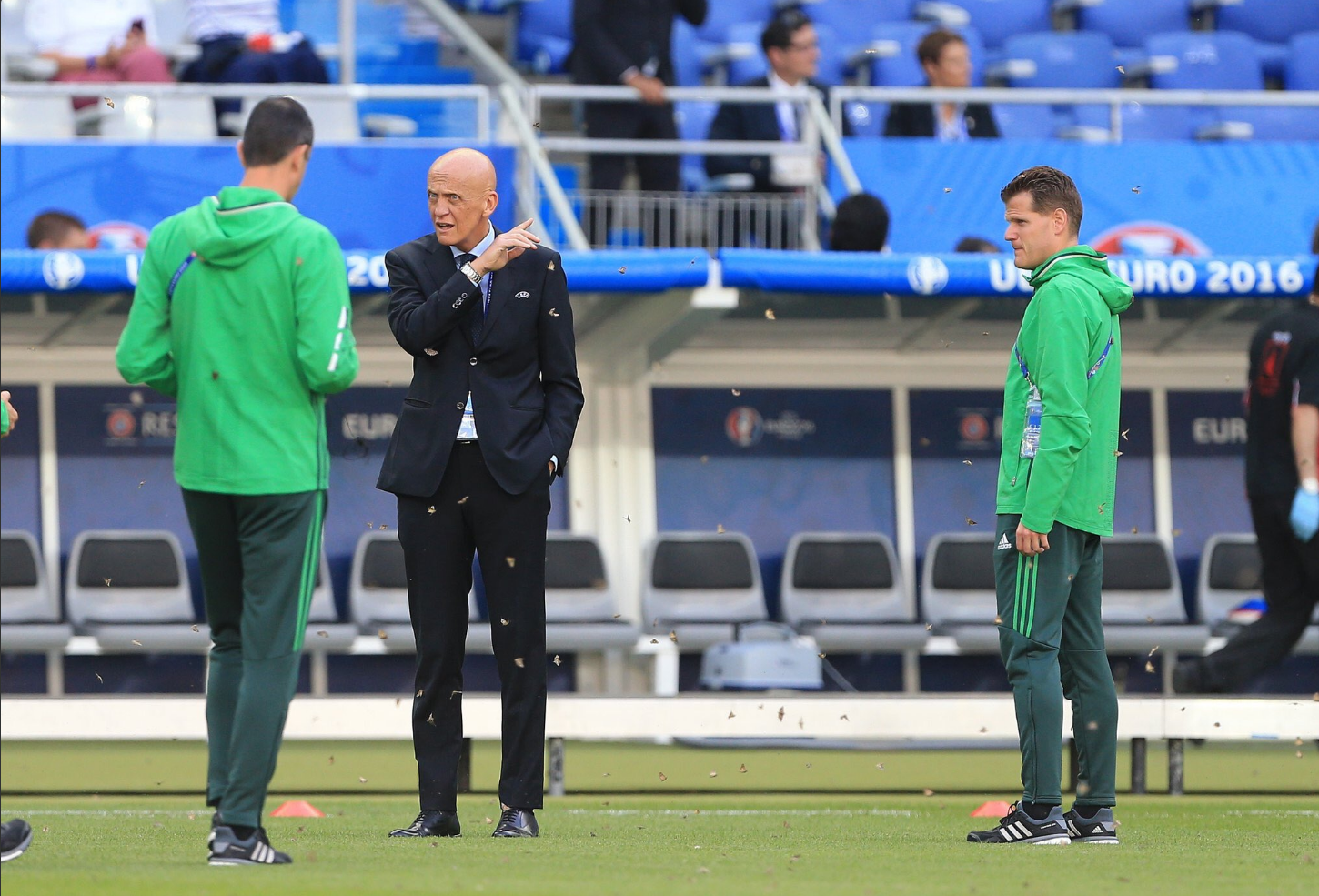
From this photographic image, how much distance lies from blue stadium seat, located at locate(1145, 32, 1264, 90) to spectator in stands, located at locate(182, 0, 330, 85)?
238 inches

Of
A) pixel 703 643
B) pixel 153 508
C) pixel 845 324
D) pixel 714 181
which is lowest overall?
pixel 703 643

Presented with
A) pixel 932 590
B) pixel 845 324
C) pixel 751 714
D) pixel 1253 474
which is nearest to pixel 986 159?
pixel 845 324

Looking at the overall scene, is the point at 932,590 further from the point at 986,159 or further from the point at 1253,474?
the point at 1253,474

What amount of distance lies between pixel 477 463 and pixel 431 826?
3.36 feet

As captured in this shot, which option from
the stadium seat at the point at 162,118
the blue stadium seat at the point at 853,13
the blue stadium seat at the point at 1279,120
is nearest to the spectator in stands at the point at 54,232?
the stadium seat at the point at 162,118

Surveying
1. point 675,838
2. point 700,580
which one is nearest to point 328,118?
point 700,580

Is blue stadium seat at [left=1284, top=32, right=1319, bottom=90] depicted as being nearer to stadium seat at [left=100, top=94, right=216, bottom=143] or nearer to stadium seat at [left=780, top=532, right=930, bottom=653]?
stadium seat at [left=780, top=532, right=930, bottom=653]

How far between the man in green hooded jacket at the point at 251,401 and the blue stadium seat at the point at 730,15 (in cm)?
951

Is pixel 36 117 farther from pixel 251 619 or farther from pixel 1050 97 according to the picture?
pixel 251 619

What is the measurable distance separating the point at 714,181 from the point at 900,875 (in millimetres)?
7239

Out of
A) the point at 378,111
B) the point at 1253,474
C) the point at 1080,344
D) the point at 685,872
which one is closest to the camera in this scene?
the point at 685,872

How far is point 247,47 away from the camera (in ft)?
39.0

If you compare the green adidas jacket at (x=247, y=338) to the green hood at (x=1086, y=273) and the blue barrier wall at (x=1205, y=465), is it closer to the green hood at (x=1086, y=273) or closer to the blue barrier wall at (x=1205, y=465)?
the green hood at (x=1086, y=273)

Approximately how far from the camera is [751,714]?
27.0ft
